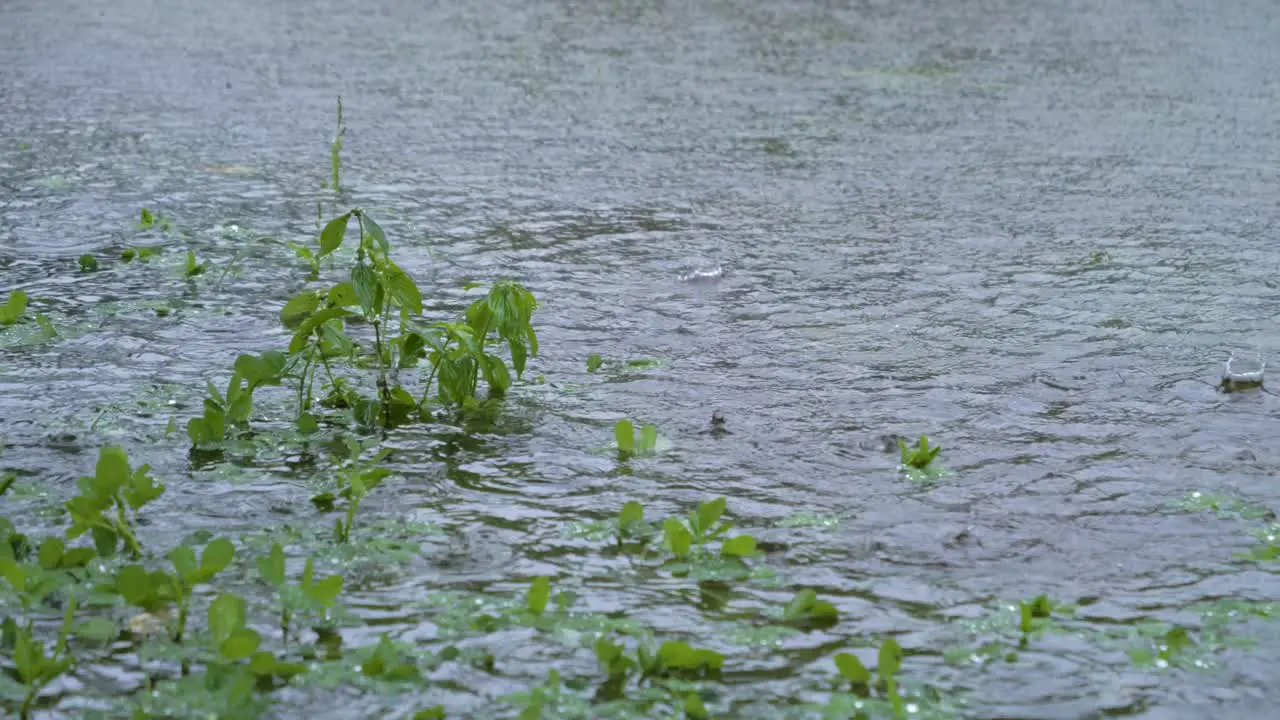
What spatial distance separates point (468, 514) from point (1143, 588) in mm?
1121

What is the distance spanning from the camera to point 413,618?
83.7 inches

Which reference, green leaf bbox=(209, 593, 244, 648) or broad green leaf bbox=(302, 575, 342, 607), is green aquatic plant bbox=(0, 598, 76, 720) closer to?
green leaf bbox=(209, 593, 244, 648)

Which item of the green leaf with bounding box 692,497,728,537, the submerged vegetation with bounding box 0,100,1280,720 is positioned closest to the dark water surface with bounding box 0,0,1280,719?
the submerged vegetation with bounding box 0,100,1280,720

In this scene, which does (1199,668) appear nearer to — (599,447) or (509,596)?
(509,596)

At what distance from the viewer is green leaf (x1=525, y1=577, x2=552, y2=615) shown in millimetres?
2119

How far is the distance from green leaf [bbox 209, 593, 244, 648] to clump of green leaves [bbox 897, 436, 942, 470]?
1.29 metres

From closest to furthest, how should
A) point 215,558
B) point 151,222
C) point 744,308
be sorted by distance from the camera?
point 215,558, point 744,308, point 151,222

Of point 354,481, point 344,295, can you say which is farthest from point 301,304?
point 354,481

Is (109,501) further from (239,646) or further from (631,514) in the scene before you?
(631,514)

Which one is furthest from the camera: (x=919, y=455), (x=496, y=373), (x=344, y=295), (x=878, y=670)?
(x=496, y=373)

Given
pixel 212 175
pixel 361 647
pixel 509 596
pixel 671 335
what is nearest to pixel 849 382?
pixel 671 335

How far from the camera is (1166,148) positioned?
555 cm

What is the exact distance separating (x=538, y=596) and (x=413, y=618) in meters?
0.19

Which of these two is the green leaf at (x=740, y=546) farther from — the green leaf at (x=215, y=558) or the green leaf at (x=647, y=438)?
the green leaf at (x=215, y=558)
